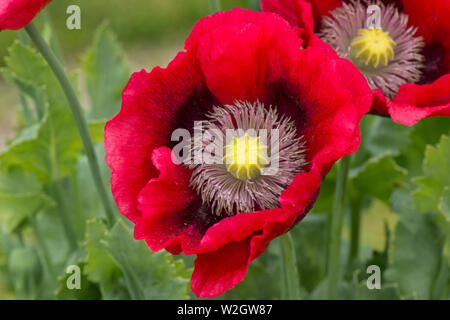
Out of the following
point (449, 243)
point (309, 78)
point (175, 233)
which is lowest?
point (449, 243)

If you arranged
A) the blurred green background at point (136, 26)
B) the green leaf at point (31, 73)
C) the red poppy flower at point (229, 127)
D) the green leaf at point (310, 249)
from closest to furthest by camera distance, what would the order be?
the red poppy flower at point (229, 127), the green leaf at point (31, 73), the green leaf at point (310, 249), the blurred green background at point (136, 26)

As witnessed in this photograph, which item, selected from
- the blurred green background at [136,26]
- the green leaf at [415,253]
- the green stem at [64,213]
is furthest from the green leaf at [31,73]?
the blurred green background at [136,26]

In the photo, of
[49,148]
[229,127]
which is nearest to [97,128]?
[49,148]

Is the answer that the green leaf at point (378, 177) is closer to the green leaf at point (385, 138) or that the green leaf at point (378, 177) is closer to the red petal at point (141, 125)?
the green leaf at point (385, 138)

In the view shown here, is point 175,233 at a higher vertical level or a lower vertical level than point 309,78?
lower
